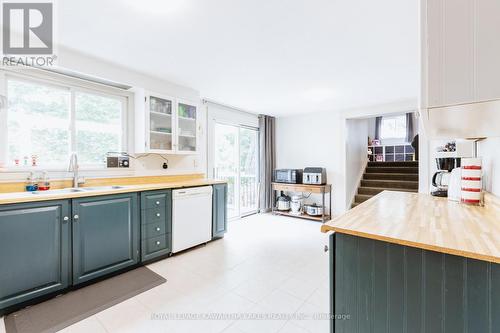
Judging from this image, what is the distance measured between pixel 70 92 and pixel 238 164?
2.98 metres

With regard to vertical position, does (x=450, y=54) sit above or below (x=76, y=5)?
below

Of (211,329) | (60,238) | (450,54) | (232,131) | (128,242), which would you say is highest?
(232,131)

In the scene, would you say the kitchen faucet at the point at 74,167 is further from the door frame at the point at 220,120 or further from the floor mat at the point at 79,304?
the door frame at the point at 220,120

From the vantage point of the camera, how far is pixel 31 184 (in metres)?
2.14

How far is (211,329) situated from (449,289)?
1.44 meters

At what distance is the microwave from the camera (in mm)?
4797

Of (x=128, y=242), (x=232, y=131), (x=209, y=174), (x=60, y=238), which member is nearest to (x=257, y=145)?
(x=232, y=131)

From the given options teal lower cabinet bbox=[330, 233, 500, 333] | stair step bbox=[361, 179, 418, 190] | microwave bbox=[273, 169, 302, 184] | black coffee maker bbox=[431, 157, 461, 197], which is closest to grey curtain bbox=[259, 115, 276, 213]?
microwave bbox=[273, 169, 302, 184]

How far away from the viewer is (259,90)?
11.3 ft

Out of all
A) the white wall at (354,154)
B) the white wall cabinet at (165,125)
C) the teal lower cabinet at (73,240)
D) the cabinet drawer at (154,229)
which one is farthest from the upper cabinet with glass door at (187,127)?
the white wall at (354,154)

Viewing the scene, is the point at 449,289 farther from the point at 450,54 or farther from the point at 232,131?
the point at 232,131

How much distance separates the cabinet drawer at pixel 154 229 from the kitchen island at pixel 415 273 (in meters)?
2.09

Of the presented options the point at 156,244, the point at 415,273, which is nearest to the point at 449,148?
the point at 415,273

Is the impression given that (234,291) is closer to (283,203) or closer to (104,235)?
(104,235)
